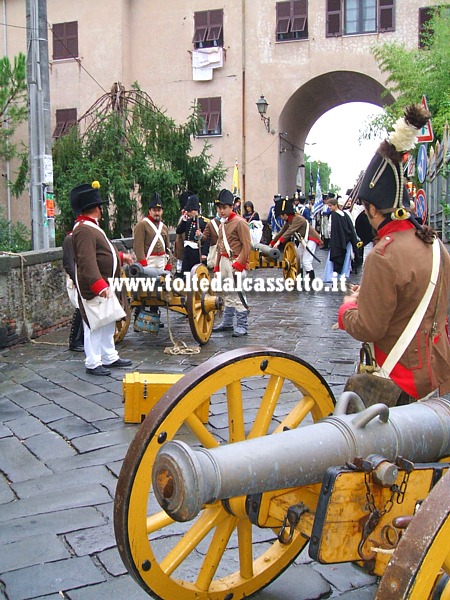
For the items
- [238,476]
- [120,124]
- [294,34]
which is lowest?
[238,476]

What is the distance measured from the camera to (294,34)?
78.4ft

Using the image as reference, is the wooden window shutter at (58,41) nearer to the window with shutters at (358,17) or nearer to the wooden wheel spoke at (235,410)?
the window with shutters at (358,17)

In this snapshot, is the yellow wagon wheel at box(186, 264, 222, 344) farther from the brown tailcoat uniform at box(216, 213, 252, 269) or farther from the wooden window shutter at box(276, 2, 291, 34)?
the wooden window shutter at box(276, 2, 291, 34)

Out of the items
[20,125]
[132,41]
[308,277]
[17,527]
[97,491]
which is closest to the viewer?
[17,527]

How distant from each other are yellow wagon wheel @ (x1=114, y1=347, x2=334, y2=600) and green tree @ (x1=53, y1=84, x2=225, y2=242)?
11603 mm

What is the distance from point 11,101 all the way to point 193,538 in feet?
87.5

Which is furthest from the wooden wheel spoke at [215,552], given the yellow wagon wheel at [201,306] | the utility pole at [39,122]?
the utility pole at [39,122]

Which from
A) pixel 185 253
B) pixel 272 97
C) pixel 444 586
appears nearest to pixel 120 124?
pixel 185 253

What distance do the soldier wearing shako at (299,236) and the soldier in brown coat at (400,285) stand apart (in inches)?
425

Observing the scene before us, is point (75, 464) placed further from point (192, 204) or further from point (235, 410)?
point (192, 204)

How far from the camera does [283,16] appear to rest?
23.9 m

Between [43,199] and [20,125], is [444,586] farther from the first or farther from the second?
[20,125]

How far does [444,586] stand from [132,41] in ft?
84.1

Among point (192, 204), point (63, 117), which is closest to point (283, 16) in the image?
point (63, 117)
